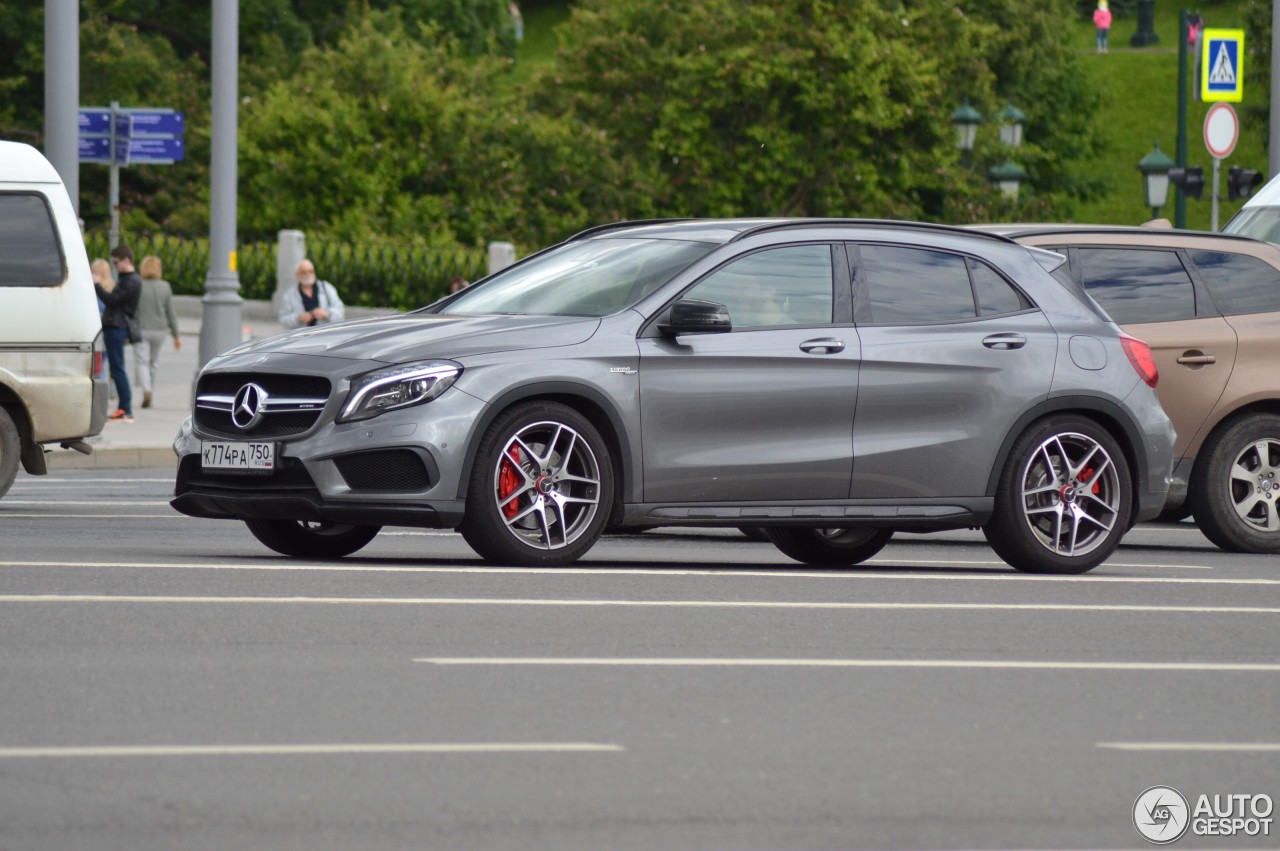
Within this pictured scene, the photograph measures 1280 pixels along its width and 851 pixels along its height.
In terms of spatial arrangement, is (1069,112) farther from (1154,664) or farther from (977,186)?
(1154,664)

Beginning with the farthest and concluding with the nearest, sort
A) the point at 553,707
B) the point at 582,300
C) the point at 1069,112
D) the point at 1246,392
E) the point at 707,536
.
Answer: the point at 1069,112 → the point at 707,536 → the point at 1246,392 → the point at 582,300 → the point at 553,707

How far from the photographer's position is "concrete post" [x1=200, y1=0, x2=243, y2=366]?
80.8 feet

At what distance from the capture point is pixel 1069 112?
72.4m

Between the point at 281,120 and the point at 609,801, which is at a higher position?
the point at 281,120

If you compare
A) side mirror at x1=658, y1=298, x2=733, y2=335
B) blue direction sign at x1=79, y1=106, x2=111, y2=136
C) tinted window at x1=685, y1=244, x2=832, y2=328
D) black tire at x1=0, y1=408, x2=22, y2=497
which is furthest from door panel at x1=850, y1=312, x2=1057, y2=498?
blue direction sign at x1=79, y1=106, x2=111, y2=136

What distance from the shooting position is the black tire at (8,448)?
592 inches

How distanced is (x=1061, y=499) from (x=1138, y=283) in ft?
9.05

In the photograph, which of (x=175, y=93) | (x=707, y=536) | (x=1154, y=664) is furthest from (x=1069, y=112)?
(x=1154, y=664)

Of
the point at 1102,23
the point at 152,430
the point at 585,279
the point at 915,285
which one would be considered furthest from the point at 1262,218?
the point at 1102,23

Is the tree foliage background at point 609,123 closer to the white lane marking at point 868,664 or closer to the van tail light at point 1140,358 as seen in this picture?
the van tail light at point 1140,358

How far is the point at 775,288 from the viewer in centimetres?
1120

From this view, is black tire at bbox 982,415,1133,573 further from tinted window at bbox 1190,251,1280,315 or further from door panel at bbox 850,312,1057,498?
tinted window at bbox 1190,251,1280,315

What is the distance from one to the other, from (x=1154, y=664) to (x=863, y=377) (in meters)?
3.14

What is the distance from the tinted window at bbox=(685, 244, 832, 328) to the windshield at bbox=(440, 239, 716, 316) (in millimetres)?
162
